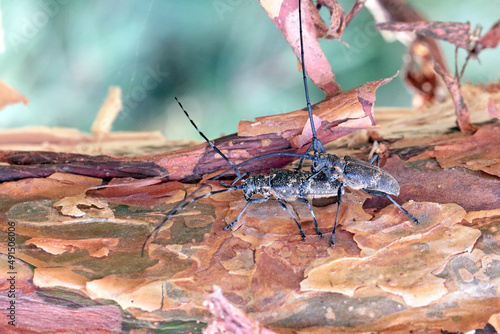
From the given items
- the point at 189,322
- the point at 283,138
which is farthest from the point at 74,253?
the point at 283,138

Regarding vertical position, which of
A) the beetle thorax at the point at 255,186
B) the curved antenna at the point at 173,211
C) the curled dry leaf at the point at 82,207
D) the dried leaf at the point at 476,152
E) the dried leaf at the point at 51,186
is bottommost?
the dried leaf at the point at 476,152

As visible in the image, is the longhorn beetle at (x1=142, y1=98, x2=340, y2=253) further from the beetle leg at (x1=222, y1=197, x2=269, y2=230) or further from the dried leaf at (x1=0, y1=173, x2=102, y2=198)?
the dried leaf at (x1=0, y1=173, x2=102, y2=198)

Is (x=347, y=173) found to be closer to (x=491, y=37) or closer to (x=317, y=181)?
(x=317, y=181)

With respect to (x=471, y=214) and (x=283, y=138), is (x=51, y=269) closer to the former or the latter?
(x=283, y=138)

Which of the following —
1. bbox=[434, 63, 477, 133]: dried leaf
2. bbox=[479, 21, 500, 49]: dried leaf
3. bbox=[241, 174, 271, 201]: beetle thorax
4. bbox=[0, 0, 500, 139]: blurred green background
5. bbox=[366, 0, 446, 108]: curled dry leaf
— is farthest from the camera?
bbox=[366, 0, 446, 108]: curled dry leaf

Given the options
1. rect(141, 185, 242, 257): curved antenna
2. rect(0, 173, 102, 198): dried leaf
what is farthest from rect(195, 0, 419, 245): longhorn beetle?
rect(0, 173, 102, 198): dried leaf

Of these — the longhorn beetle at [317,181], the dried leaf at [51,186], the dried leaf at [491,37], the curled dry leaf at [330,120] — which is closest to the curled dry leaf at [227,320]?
the longhorn beetle at [317,181]

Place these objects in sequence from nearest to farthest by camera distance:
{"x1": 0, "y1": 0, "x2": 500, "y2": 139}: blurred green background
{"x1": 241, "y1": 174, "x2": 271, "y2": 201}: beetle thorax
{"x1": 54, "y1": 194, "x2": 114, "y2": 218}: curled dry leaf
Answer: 1. {"x1": 54, "y1": 194, "x2": 114, "y2": 218}: curled dry leaf
2. {"x1": 241, "y1": 174, "x2": 271, "y2": 201}: beetle thorax
3. {"x1": 0, "y1": 0, "x2": 500, "y2": 139}: blurred green background

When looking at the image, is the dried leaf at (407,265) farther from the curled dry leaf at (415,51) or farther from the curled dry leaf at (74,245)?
the curled dry leaf at (415,51)

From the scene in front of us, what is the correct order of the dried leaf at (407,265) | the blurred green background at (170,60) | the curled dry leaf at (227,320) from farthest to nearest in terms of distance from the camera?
1. the blurred green background at (170,60)
2. the dried leaf at (407,265)
3. the curled dry leaf at (227,320)
